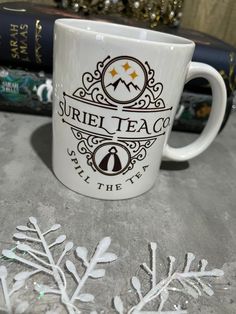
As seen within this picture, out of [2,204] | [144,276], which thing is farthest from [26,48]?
[144,276]

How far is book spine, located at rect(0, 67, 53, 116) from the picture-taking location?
50 cm

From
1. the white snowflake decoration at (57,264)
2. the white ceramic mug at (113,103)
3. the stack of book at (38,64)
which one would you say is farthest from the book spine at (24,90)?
the white snowflake decoration at (57,264)

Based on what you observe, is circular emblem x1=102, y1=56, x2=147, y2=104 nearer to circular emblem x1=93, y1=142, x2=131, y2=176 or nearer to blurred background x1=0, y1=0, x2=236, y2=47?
circular emblem x1=93, y1=142, x2=131, y2=176

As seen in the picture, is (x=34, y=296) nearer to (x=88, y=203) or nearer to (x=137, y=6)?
(x=88, y=203)

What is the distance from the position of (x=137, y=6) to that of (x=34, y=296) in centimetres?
52

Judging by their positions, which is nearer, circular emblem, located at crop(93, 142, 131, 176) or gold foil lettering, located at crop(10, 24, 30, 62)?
circular emblem, located at crop(93, 142, 131, 176)

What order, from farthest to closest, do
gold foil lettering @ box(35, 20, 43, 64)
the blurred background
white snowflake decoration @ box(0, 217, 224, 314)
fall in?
the blurred background → gold foil lettering @ box(35, 20, 43, 64) → white snowflake decoration @ box(0, 217, 224, 314)

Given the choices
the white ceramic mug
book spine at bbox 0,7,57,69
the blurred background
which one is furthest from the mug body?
the blurred background

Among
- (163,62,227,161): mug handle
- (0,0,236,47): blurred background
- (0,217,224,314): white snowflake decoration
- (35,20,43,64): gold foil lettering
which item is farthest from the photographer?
(0,0,236,47): blurred background

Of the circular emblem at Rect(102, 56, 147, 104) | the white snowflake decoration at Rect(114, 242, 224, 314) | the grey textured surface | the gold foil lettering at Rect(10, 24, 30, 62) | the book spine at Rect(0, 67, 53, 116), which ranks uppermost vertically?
the circular emblem at Rect(102, 56, 147, 104)

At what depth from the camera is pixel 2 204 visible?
1.00 feet

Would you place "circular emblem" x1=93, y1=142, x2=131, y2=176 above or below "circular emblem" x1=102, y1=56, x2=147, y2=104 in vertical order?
below

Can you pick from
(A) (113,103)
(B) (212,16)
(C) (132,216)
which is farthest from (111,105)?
(B) (212,16)

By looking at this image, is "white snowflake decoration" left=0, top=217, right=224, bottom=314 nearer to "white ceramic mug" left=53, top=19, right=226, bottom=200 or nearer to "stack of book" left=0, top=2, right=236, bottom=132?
"white ceramic mug" left=53, top=19, right=226, bottom=200
